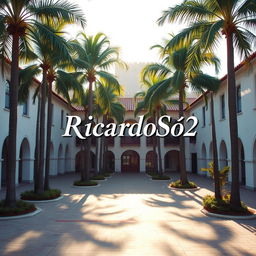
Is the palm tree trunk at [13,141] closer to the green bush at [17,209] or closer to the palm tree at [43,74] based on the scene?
the green bush at [17,209]

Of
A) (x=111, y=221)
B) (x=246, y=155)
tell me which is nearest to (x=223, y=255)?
(x=111, y=221)

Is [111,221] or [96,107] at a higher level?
[96,107]

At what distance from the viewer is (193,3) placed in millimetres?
11352

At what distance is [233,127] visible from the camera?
10742 mm

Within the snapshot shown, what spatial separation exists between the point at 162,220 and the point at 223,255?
3621mm

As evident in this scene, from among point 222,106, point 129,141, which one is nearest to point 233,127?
point 222,106

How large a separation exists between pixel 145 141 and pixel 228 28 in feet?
82.9

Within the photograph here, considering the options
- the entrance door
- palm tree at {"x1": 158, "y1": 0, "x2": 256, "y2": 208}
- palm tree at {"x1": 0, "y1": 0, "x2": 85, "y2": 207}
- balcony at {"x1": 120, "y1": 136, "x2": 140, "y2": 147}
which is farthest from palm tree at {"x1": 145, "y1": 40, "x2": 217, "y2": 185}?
balcony at {"x1": 120, "y1": 136, "x2": 140, "y2": 147}

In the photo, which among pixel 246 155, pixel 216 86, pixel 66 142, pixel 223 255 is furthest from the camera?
pixel 66 142

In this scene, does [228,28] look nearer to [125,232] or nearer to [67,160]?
[125,232]

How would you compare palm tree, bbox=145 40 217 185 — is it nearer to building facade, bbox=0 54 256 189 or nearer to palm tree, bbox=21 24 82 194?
building facade, bbox=0 54 256 189

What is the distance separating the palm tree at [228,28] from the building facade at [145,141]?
52.4 inches

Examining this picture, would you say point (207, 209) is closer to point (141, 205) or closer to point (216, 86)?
point (141, 205)

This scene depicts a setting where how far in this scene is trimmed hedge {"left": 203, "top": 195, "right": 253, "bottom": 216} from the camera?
1036cm
